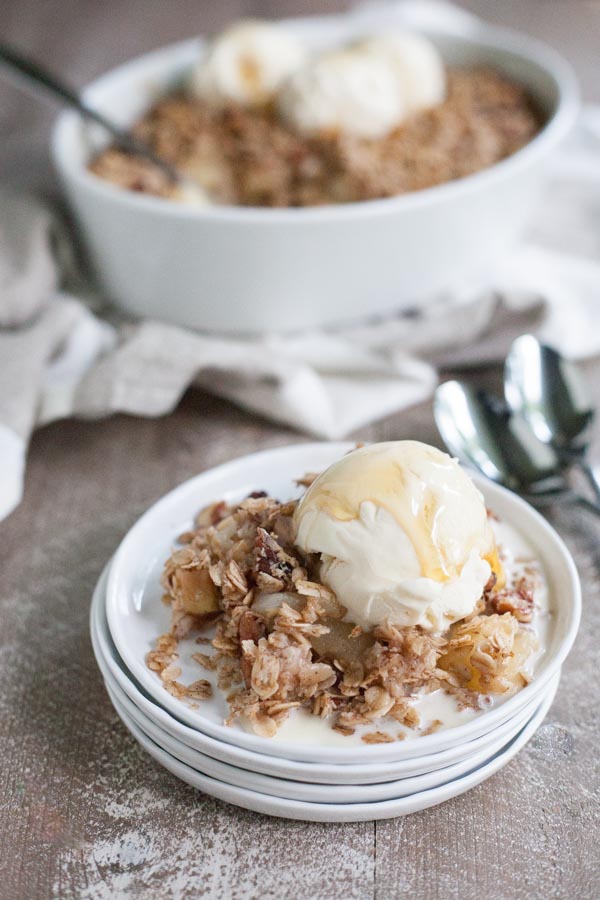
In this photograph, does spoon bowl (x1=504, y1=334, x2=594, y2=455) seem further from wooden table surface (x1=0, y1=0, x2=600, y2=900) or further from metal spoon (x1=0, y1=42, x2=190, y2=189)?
metal spoon (x1=0, y1=42, x2=190, y2=189)

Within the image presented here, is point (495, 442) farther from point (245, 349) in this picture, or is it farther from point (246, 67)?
point (246, 67)

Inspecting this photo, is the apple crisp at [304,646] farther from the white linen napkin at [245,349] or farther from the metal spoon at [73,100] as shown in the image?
the metal spoon at [73,100]

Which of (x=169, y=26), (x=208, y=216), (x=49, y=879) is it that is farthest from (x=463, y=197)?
(x=169, y=26)

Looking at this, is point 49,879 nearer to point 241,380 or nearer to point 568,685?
point 568,685

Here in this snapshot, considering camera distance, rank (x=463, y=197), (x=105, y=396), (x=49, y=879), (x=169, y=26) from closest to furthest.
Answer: (x=49, y=879), (x=105, y=396), (x=463, y=197), (x=169, y=26)

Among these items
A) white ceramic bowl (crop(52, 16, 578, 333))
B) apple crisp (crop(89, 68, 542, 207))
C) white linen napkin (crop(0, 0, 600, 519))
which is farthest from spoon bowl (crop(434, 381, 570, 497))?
apple crisp (crop(89, 68, 542, 207))

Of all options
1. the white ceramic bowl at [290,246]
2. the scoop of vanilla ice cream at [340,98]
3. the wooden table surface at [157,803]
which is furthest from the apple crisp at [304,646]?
the scoop of vanilla ice cream at [340,98]
